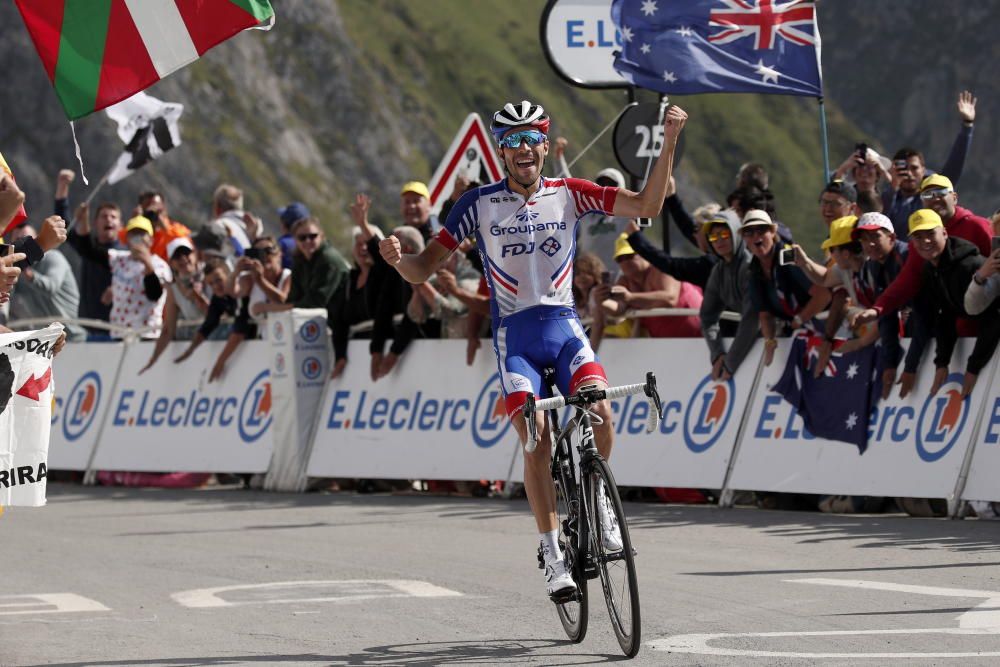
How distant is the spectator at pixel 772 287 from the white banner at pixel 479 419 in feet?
1.41

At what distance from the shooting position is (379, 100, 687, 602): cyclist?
28.7ft

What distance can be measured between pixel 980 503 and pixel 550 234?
4940 mm

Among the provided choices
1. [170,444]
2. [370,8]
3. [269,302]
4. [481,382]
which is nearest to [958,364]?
[481,382]

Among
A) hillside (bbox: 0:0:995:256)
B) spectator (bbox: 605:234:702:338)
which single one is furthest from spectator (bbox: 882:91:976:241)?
hillside (bbox: 0:0:995:256)

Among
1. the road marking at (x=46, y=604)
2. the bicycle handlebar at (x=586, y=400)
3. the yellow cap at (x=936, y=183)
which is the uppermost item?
the yellow cap at (x=936, y=183)

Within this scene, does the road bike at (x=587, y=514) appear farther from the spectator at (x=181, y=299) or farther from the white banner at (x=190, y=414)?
the spectator at (x=181, y=299)

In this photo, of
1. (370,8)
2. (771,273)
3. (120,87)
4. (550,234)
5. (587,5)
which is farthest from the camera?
(370,8)

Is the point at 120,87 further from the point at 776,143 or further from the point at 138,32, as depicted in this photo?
the point at 776,143

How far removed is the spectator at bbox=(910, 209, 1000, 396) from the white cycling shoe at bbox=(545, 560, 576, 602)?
500 cm

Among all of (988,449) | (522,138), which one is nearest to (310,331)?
(988,449)

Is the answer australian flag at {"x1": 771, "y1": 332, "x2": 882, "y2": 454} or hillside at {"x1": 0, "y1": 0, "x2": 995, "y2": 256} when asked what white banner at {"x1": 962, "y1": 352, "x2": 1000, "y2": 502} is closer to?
australian flag at {"x1": 771, "y1": 332, "x2": 882, "y2": 454}

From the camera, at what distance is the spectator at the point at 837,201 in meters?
14.1

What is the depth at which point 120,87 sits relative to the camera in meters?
9.61

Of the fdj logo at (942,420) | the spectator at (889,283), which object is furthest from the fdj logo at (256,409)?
the fdj logo at (942,420)
